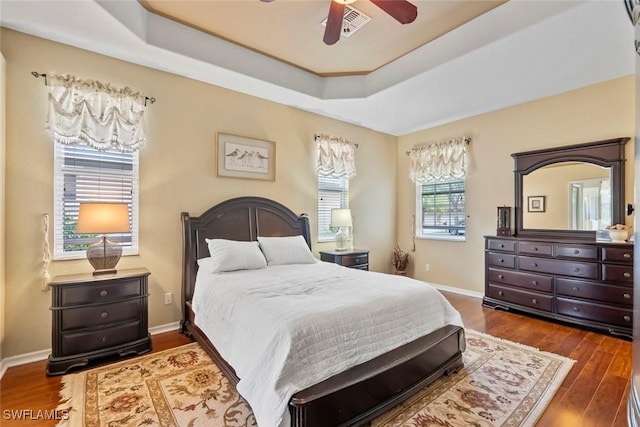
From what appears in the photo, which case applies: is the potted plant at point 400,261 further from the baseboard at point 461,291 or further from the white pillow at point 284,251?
the white pillow at point 284,251

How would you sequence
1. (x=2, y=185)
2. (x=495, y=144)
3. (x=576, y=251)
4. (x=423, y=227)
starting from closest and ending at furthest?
(x=2, y=185) < (x=576, y=251) < (x=495, y=144) < (x=423, y=227)

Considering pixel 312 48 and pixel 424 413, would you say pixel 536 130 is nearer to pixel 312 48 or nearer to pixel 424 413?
pixel 312 48

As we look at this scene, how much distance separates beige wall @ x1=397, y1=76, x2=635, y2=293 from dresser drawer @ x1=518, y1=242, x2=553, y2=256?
2.25 feet

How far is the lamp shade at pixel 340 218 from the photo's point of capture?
4.54m

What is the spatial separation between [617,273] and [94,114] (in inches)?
219

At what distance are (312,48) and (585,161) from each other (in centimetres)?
359

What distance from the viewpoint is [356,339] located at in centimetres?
188

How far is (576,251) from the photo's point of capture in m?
3.43

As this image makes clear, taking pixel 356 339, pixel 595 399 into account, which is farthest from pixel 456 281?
pixel 356 339

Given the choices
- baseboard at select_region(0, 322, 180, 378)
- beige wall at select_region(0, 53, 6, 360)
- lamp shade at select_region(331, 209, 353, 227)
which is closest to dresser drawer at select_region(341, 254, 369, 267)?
lamp shade at select_region(331, 209, 353, 227)

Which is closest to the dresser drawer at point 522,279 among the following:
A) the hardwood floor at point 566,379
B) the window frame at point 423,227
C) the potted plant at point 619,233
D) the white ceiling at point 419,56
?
the hardwood floor at point 566,379

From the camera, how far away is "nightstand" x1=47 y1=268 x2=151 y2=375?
2.41 meters

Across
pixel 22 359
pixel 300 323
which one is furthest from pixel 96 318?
pixel 300 323

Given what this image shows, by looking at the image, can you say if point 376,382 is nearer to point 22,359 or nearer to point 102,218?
point 102,218
